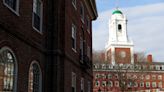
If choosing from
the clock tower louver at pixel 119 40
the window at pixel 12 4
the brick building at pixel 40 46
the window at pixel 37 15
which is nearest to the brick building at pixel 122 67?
the clock tower louver at pixel 119 40

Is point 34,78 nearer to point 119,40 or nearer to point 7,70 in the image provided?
point 7,70

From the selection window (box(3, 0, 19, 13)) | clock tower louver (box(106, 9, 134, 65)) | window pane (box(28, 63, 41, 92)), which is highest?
clock tower louver (box(106, 9, 134, 65))

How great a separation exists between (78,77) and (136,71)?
7497cm

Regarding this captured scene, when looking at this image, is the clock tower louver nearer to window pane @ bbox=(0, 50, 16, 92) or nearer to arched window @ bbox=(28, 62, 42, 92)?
arched window @ bbox=(28, 62, 42, 92)

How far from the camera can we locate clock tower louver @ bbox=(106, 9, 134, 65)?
11206 cm

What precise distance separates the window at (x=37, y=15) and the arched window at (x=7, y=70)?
3323 millimetres

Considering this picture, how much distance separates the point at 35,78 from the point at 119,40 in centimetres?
10469

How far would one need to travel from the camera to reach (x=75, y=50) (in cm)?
2481

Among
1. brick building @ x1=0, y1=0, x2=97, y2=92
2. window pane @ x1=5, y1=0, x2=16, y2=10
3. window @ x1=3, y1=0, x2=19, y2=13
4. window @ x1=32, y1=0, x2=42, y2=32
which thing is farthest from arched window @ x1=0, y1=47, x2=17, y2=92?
window @ x1=32, y1=0, x2=42, y2=32

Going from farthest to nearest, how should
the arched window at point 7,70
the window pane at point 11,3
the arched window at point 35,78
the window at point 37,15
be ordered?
the window at point 37,15 < the arched window at point 35,78 < the window pane at point 11,3 < the arched window at point 7,70

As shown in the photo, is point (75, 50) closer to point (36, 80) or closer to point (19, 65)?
point (36, 80)

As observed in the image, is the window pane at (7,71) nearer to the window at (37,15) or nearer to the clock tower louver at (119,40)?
the window at (37,15)

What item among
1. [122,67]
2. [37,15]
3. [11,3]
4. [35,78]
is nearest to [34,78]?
[35,78]

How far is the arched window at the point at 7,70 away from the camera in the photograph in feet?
45.8
